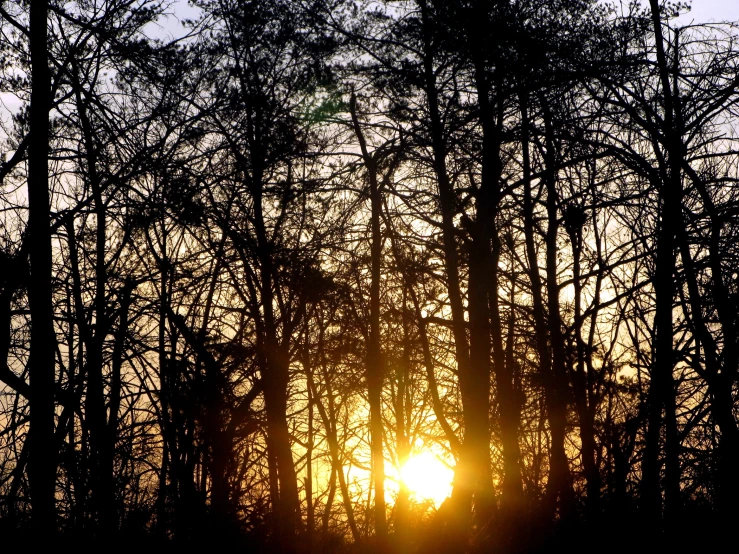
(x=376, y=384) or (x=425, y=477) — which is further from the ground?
(x=376, y=384)

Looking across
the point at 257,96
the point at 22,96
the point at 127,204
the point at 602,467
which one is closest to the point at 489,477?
the point at 602,467

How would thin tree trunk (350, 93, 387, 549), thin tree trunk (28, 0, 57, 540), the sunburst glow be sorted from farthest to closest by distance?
the sunburst glow → thin tree trunk (350, 93, 387, 549) → thin tree trunk (28, 0, 57, 540)

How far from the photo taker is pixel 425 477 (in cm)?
2178

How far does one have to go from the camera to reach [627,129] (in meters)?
11.5

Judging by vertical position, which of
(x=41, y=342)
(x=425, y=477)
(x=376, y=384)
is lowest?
(x=425, y=477)

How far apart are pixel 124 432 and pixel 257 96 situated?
7378mm

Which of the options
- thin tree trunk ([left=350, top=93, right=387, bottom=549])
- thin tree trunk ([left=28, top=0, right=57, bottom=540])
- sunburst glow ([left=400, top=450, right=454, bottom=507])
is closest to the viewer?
thin tree trunk ([left=28, top=0, right=57, bottom=540])

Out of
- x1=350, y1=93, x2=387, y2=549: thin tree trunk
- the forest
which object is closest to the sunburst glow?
the forest

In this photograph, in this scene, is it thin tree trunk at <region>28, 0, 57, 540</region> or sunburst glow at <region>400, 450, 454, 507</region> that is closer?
thin tree trunk at <region>28, 0, 57, 540</region>

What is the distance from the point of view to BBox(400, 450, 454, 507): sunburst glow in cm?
2027

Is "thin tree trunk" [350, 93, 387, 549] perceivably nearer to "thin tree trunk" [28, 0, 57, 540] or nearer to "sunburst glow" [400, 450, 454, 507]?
"thin tree trunk" [28, 0, 57, 540]

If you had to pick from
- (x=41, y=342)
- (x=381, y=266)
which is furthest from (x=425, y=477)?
(x=41, y=342)

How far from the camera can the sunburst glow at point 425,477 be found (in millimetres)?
20266

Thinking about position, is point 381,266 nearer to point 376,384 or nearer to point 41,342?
point 376,384
